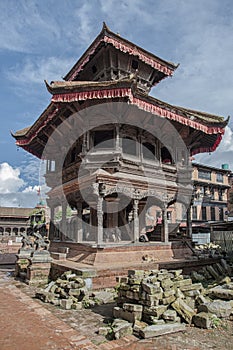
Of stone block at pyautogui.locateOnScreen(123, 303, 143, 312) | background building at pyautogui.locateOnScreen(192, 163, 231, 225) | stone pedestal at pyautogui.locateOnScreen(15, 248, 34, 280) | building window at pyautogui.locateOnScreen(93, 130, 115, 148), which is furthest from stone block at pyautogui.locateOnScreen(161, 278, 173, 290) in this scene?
background building at pyautogui.locateOnScreen(192, 163, 231, 225)

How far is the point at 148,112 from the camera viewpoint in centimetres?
1326

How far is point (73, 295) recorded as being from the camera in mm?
8266

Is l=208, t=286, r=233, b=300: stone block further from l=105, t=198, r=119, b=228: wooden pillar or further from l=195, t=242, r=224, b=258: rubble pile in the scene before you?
l=105, t=198, r=119, b=228: wooden pillar

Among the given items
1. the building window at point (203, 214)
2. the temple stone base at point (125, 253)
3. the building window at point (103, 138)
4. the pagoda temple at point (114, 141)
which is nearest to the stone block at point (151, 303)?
the temple stone base at point (125, 253)

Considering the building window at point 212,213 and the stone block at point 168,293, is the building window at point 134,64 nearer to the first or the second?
the stone block at point 168,293

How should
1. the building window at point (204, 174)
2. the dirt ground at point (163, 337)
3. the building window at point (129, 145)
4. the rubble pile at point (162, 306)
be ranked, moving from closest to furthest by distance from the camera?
the dirt ground at point (163, 337)
the rubble pile at point (162, 306)
the building window at point (129, 145)
the building window at point (204, 174)

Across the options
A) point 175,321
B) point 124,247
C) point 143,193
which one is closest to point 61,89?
point 143,193

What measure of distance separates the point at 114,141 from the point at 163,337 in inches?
366

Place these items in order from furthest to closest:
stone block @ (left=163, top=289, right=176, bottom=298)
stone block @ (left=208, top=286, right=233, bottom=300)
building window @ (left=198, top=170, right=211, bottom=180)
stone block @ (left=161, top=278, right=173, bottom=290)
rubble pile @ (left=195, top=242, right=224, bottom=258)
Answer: building window @ (left=198, top=170, right=211, bottom=180), rubble pile @ (left=195, top=242, right=224, bottom=258), stone block @ (left=208, top=286, right=233, bottom=300), stone block @ (left=161, top=278, right=173, bottom=290), stone block @ (left=163, top=289, right=176, bottom=298)

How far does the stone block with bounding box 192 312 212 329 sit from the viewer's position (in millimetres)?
5756

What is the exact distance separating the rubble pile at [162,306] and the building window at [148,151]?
9.13 m

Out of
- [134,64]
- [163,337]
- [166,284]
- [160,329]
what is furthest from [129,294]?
[134,64]

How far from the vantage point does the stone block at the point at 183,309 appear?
5.99 metres

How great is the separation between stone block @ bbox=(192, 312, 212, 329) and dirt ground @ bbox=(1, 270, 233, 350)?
0.11 meters
